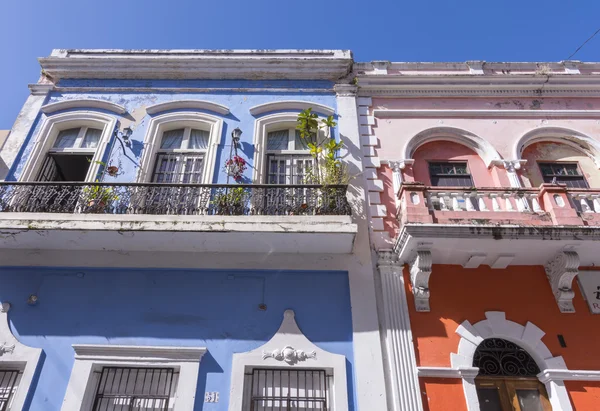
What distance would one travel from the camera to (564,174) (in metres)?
7.96

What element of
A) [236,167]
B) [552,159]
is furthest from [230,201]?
[552,159]

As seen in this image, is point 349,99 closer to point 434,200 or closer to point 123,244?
point 434,200

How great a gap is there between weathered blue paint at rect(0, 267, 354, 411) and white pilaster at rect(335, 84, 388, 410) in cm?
16

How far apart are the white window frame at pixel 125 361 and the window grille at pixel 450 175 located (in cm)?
506

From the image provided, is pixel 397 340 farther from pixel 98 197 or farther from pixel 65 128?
pixel 65 128

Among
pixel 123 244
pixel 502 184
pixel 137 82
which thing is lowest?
pixel 123 244

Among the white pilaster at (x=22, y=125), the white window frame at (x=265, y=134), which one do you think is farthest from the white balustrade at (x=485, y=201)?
the white pilaster at (x=22, y=125)

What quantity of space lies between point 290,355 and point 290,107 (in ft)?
16.2

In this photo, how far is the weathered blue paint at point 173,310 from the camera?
5.97m

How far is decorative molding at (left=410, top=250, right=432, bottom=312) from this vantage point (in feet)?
20.2

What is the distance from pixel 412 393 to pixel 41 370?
5064 mm

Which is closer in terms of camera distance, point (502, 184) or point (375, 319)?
point (375, 319)

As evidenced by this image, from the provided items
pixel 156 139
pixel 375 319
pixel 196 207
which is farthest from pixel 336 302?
pixel 156 139

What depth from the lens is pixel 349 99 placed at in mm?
8719
